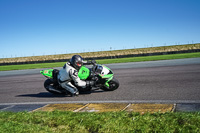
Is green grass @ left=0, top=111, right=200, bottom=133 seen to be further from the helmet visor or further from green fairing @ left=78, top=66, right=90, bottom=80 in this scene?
green fairing @ left=78, top=66, right=90, bottom=80

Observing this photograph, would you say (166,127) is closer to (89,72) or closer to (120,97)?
(120,97)

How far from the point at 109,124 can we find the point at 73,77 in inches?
143

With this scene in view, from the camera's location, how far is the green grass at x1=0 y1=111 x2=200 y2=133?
134 inches

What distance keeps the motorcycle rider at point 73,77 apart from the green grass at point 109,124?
2.87m

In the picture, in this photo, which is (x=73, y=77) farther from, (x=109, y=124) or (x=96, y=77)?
(x=109, y=124)

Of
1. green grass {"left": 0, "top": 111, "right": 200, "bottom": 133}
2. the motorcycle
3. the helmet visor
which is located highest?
the helmet visor

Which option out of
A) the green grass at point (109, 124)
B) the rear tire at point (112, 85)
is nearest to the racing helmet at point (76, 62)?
the rear tire at point (112, 85)

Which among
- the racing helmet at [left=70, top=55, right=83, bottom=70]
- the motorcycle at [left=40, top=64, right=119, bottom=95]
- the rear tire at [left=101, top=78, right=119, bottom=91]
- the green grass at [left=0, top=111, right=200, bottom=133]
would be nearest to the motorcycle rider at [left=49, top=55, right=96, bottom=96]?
the racing helmet at [left=70, top=55, right=83, bottom=70]

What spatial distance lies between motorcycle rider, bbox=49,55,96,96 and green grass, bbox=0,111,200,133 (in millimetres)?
2868

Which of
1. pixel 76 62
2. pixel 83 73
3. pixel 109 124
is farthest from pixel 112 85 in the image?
pixel 109 124

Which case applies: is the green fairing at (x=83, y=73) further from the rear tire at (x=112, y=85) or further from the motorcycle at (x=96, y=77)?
the rear tire at (x=112, y=85)

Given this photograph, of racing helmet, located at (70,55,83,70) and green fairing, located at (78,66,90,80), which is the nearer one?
racing helmet, located at (70,55,83,70)

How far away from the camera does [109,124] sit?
365 cm

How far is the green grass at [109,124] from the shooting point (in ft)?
11.2
